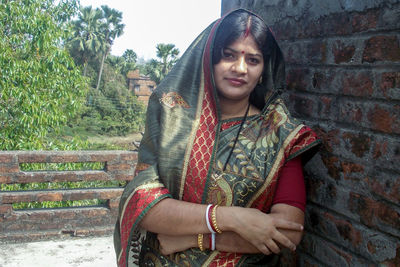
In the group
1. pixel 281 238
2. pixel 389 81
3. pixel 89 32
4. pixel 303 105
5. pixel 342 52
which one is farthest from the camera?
pixel 89 32

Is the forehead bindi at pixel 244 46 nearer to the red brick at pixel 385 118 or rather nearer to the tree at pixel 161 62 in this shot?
the red brick at pixel 385 118

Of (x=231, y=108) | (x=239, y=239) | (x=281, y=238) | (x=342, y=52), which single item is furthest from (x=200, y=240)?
(x=342, y=52)

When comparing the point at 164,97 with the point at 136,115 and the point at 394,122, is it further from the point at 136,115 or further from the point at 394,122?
the point at 136,115

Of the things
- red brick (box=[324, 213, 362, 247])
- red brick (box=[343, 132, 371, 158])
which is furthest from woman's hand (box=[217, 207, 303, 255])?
red brick (box=[343, 132, 371, 158])

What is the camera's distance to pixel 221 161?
165 centimetres

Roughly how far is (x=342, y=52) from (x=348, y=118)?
259 millimetres

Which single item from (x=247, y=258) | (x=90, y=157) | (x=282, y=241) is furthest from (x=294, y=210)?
(x=90, y=157)

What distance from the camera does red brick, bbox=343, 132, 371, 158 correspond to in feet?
5.01

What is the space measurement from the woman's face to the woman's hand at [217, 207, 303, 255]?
0.48 meters

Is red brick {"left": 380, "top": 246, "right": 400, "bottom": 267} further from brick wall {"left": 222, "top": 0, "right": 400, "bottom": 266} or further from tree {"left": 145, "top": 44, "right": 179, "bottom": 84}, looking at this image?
tree {"left": 145, "top": 44, "right": 179, "bottom": 84}

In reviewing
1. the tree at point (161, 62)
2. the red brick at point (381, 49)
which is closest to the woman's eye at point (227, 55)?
the red brick at point (381, 49)

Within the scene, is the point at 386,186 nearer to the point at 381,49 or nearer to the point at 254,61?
the point at 381,49

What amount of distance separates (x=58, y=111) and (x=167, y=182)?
8571mm

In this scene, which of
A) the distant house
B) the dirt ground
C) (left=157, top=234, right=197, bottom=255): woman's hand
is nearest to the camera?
(left=157, top=234, right=197, bottom=255): woman's hand
